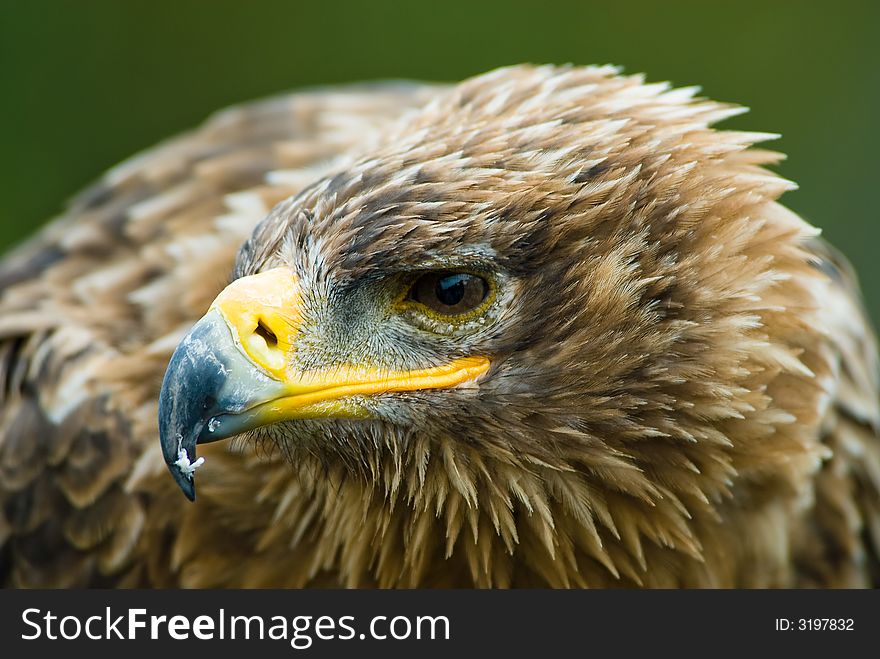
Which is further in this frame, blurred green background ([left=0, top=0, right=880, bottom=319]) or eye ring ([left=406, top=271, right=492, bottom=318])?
blurred green background ([left=0, top=0, right=880, bottom=319])

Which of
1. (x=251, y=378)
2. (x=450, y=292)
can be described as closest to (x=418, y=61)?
(x=450, y=292)

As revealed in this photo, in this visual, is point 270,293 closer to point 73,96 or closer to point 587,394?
point 587,394

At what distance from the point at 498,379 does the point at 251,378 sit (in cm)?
51

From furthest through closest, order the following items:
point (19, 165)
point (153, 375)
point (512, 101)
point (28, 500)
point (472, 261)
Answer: point (19, 165) < point (28, 500) < point (153, 375) < point (512, 101) < point (472, 261)

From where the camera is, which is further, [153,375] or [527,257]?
[153,375]

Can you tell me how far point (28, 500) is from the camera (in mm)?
3459

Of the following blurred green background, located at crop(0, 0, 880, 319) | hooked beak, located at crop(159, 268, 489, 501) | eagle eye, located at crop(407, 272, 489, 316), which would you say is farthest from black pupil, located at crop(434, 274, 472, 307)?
blurred green background, located at crop(0, 0, 880, 319)

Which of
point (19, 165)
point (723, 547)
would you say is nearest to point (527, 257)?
point (723, 547)

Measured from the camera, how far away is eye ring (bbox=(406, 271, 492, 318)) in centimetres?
253

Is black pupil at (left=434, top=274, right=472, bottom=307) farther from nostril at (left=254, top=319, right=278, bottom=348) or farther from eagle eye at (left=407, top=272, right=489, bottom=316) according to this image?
nostril at (left=254, top=319, right=278, bottom=348)

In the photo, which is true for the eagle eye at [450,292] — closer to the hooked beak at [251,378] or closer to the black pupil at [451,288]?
the black pupil at [451,288]

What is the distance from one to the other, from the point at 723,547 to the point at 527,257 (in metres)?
0.93

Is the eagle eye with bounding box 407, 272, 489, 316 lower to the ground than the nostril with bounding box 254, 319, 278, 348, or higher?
higher

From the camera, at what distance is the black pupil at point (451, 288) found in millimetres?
2527
